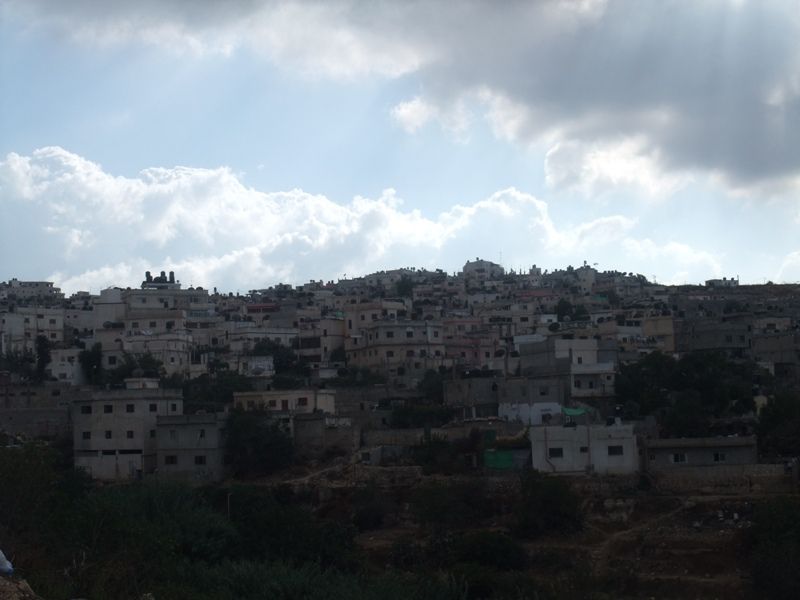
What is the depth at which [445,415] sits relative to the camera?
41406 mm

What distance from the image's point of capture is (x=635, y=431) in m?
37.5

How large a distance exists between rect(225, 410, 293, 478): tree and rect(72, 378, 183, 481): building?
2704 mm

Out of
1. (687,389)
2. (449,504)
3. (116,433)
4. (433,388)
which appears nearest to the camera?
(449,504)

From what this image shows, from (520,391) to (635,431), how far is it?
4.95 metres

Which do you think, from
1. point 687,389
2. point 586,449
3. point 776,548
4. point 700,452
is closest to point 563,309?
point 687,389

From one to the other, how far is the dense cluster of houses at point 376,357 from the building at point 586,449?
0.12 ft

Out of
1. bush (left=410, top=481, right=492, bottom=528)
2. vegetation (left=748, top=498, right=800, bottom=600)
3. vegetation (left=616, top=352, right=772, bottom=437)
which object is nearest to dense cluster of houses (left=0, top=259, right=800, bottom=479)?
vegetation (left=616, top=352, right=772, bottom=437)

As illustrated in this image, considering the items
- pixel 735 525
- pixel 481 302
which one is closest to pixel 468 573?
pixel 735 525

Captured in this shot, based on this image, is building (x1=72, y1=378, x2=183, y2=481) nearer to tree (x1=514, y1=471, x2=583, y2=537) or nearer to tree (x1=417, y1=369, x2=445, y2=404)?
tree (x1=417, y1=369, x2=445, y2=404)

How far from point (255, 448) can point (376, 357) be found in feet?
45.7

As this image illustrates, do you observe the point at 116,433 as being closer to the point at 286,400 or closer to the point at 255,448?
the point at 255,448

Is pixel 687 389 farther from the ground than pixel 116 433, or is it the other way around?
pixel 687 389

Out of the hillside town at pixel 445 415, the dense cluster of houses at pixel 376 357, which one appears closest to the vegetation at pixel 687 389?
the hillside town at pixel 445 415

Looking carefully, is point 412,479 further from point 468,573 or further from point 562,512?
point 468,573
